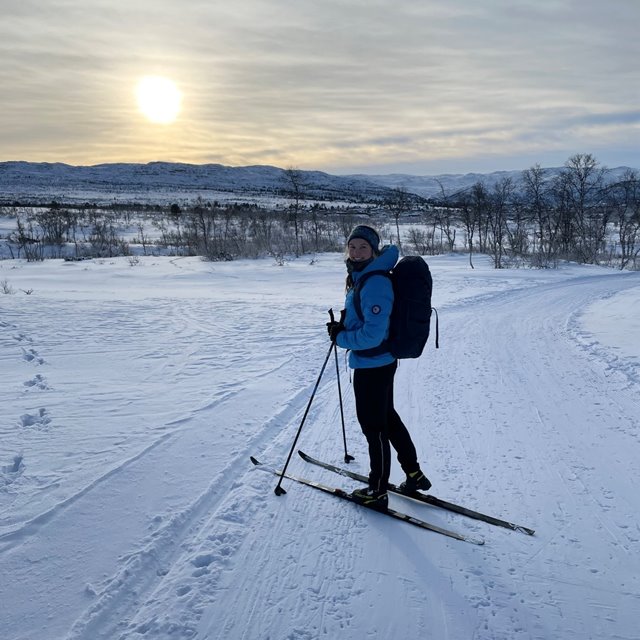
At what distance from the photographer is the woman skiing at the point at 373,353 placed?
316cm

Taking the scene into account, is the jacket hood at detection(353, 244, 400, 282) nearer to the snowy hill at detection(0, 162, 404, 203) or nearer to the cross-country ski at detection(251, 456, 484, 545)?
the cross-country ski at detection(251, 456, 484, 545)

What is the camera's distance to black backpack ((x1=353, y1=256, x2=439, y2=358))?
3.18 meters

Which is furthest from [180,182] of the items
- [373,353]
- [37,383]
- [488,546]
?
[488,546]

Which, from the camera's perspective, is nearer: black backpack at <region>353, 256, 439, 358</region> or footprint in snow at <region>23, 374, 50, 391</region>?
black backpack at <region>353, 256, 439, 358</region>

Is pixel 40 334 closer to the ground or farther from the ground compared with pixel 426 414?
farther from the ground

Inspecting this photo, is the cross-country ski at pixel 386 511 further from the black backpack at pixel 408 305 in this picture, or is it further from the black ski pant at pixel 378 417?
the black backpack at pixel 408 305

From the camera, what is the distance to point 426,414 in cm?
530

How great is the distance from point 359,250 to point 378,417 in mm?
1194

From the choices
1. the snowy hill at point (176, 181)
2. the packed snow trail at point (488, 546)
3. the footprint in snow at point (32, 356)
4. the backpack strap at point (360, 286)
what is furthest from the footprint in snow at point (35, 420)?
the snowy hill at point (176, 181)

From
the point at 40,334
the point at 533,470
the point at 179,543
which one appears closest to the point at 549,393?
the point at 533,470

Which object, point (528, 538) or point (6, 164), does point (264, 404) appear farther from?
point (6, 164)

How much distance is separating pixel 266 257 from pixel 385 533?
22.4m

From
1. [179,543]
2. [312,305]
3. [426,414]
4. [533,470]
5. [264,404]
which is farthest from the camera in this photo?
[312,305]

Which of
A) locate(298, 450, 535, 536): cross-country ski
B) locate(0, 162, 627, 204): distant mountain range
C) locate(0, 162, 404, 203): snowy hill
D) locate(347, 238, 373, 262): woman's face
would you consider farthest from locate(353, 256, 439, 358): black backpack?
locate(0, 162, 404, 203): snowy hill
